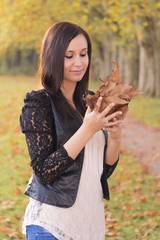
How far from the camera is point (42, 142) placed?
8.89 feet

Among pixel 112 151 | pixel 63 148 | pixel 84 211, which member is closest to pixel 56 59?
pixel 63 148

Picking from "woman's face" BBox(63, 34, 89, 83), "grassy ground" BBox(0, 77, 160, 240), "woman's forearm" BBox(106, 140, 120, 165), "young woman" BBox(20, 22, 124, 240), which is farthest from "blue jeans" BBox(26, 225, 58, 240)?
"grassy ground" BBox(0, 77, 160, 240)

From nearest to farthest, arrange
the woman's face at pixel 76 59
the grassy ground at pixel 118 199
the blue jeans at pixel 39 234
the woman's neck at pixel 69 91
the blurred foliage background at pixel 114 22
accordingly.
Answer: the blue jeans at pixel 39 234 < the woman's face at pixel 76 59 < the woman's neck at pixel 69 91 < the grassy ground at pixel 118 199 < the blurred foliage background at pixel 114 22

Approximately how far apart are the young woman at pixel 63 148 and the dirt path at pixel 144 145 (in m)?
6.01

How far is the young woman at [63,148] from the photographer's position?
2.70m

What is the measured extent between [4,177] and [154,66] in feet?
49.6

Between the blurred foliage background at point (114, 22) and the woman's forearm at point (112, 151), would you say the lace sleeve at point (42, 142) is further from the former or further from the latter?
the blurred foliage background at point (114, 22)

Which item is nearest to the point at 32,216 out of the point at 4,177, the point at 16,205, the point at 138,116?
the point at 16,205

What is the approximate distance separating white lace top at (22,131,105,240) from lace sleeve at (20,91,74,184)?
201 millimetres

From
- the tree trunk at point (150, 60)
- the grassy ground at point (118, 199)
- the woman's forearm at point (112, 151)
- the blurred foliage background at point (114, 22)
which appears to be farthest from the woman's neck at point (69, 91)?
the tree trunk at point (150, 60)

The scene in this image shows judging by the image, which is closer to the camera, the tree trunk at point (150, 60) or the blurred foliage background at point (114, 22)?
the blurred foliage background at point (114, 22)

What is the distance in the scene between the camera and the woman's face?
2879 millimetres

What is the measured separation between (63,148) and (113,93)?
394mm

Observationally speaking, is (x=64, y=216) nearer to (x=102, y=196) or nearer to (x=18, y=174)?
(x=102, y=196)
